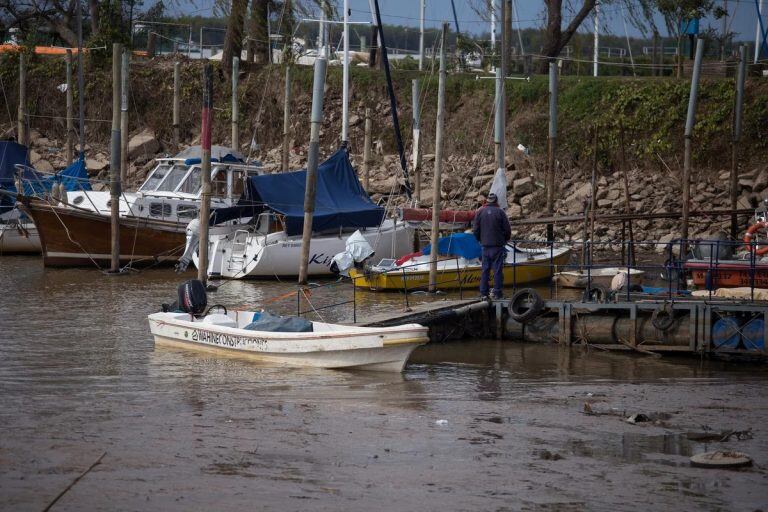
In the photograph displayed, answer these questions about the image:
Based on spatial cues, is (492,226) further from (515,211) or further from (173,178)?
(515,211)

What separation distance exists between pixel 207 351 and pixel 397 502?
24.3 ft

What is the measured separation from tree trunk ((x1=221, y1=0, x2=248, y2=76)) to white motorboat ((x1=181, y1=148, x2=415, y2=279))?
15.1m

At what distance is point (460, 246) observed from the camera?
2439 centimetres

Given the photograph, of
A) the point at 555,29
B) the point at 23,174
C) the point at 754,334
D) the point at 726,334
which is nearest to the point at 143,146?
the point at 23,174


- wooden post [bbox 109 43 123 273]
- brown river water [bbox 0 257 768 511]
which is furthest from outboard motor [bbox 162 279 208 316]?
wooden post [bbox 109 43 123 273]

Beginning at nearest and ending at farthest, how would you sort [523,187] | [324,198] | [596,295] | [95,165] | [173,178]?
[596,295], [324,198], [173,178], [523,187], [95,165]

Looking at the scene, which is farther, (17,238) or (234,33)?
(234,33)

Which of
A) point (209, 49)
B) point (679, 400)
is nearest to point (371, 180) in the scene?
point (209, 49)

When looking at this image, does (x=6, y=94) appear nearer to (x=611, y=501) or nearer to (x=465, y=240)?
(x=465, y=240)

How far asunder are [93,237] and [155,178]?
2618 mm

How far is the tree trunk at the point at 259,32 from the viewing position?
43.2 metres

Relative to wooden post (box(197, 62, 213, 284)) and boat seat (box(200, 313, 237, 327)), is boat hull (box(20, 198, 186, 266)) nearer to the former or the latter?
wooden post (box(197, 62, 213, 284))

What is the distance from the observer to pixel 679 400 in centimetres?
1367

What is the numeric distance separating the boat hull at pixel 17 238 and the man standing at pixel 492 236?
56.9 ft
